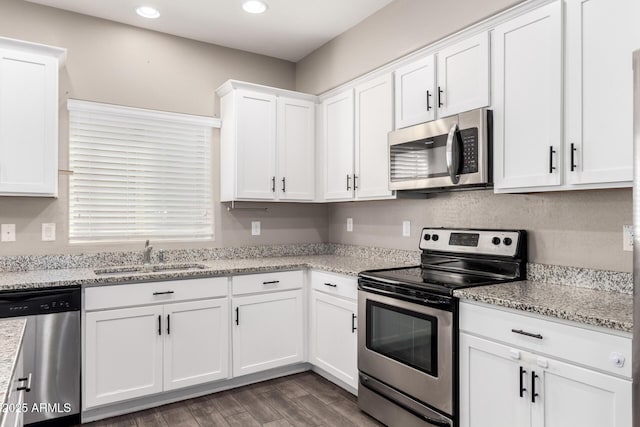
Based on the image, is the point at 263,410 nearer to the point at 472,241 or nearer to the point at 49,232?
the point at 472,241

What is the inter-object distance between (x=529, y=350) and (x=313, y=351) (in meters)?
1.86

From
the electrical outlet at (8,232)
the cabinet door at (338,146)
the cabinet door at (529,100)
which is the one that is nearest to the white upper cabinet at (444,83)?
the cabinet door at (529,100)

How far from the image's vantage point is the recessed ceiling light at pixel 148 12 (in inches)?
120

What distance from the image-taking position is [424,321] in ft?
7.35

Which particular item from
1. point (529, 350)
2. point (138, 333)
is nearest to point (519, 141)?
point (529, 350)

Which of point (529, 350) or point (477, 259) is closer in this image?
point (529, 350)

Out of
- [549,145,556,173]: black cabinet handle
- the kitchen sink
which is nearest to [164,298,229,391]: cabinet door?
the kitchen sink

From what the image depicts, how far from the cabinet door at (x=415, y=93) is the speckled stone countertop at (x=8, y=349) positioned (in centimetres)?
233

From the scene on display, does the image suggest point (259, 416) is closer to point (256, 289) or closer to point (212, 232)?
point (256, 289)

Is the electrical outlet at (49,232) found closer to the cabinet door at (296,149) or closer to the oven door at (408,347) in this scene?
the cabinet door at (296,149)

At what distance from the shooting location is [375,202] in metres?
3.61

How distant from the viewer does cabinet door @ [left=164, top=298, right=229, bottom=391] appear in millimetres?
2834

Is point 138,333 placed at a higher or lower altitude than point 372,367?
higher

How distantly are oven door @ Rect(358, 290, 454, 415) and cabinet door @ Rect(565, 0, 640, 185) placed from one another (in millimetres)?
952
